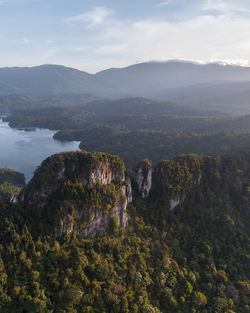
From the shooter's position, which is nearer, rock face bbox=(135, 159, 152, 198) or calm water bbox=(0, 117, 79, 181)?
rock face bbox=(135, 159, 152, 198)

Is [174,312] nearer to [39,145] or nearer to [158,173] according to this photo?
[158,173]

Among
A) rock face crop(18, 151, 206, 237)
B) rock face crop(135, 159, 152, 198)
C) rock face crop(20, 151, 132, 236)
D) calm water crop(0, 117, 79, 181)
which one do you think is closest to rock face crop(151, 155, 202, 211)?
rock face crop(18, 151, 206, 237)

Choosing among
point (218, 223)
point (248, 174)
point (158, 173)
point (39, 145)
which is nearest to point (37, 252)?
point (158, 173)

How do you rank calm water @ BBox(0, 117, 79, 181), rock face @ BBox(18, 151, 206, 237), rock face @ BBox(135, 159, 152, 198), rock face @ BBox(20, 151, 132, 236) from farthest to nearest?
calm water @ BBox(0, 117, 79, 181)
rock face @ BBox(135, 159, 152, 198)
rock face @ BBox(20, 151, 132, 236)
rock face @ BBox(18, 151, 206, 237)

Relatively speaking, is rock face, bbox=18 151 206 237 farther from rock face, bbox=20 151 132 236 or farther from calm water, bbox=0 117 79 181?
calm water, bbox=0 117 79 181

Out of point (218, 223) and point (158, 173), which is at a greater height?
point (158, 173)
